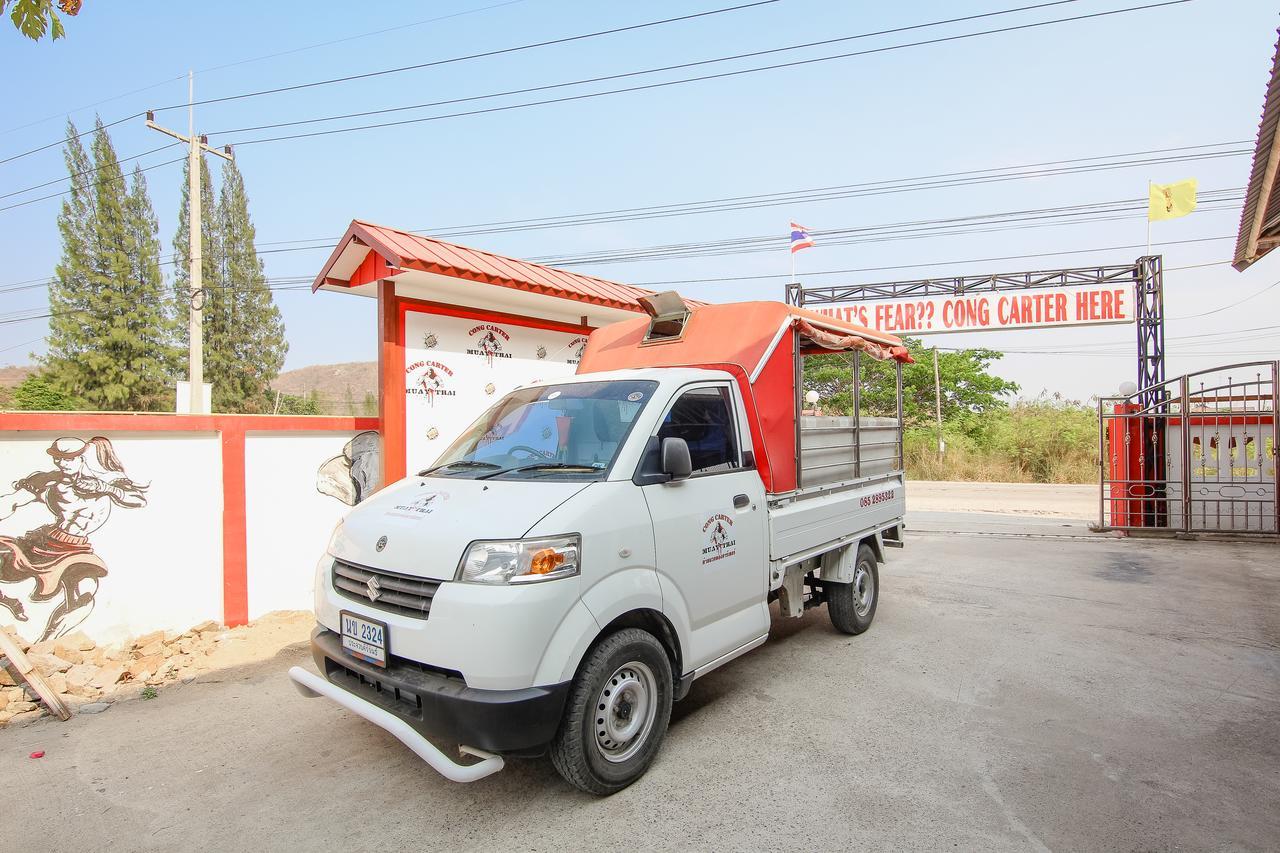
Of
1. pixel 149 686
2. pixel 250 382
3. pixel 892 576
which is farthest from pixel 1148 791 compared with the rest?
pixel 250 382

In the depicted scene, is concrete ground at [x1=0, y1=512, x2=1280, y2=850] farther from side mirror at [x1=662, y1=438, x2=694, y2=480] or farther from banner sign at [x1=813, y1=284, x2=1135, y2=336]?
banner sign at [x1=813, y1=284, x2=1135, y2=336]

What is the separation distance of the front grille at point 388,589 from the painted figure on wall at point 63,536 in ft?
9.75

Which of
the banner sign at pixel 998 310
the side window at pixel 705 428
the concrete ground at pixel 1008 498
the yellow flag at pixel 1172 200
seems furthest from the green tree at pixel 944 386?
the side window at pixel 705 428

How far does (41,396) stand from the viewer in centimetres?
3488

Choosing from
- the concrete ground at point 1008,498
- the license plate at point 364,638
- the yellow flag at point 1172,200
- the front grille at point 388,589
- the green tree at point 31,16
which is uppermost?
the yellow flag at point 1172,200

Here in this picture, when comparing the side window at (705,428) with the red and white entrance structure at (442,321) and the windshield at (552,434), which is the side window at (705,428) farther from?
the red and white entrance structure at (442,321)

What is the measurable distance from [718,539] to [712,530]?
76 mm

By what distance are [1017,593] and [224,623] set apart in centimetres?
779

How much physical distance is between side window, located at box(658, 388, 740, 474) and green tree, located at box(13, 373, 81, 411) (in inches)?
Result: 1644

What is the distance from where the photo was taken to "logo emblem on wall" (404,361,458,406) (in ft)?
22.0

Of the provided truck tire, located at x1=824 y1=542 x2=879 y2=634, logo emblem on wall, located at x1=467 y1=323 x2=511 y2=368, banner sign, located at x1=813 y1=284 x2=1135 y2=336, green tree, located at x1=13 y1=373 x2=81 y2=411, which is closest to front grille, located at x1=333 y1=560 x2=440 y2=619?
truck tire, located at x1=824 y1=542 x2=879 y2=634

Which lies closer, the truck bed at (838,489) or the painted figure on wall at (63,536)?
the truck bed at (838,489)

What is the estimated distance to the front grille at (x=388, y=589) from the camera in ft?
9.57

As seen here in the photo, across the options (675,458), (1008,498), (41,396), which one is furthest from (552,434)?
(41,396)
